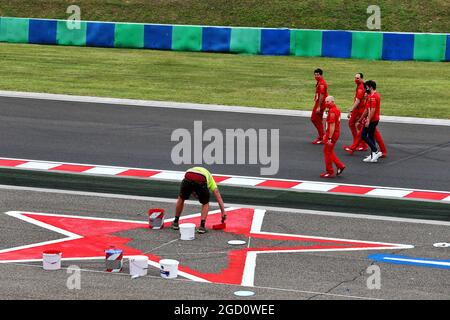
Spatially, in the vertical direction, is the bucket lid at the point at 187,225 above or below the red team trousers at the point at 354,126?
below

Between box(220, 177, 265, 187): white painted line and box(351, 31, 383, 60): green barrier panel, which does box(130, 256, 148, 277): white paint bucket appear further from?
box(351, 31, 383, 60): green barrier panel

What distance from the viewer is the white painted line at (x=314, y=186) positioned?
2073cm

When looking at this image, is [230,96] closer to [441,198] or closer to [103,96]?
[103,96]

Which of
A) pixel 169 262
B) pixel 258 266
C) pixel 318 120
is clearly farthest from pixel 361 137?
pixel 169 262

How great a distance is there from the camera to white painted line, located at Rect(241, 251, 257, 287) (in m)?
14.2

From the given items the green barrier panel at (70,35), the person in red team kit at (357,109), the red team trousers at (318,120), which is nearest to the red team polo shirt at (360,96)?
the person in red team kit at (357,109)

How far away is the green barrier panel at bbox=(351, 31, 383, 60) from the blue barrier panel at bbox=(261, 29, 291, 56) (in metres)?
2.51

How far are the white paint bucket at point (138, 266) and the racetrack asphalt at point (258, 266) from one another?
0.44 feet

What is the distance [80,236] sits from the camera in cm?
1666

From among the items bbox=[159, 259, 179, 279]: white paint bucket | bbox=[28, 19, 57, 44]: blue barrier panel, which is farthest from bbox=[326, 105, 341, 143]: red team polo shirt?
bbox=[28, 19, 57, 44]: blue barrier panel

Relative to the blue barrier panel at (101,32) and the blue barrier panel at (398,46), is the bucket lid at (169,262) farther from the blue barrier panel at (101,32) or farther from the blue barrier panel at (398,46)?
the blue barrier panel at (101,32)

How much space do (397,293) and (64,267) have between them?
469 cm

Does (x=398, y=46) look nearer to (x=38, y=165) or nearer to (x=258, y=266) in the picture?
(x=38, y=165)
